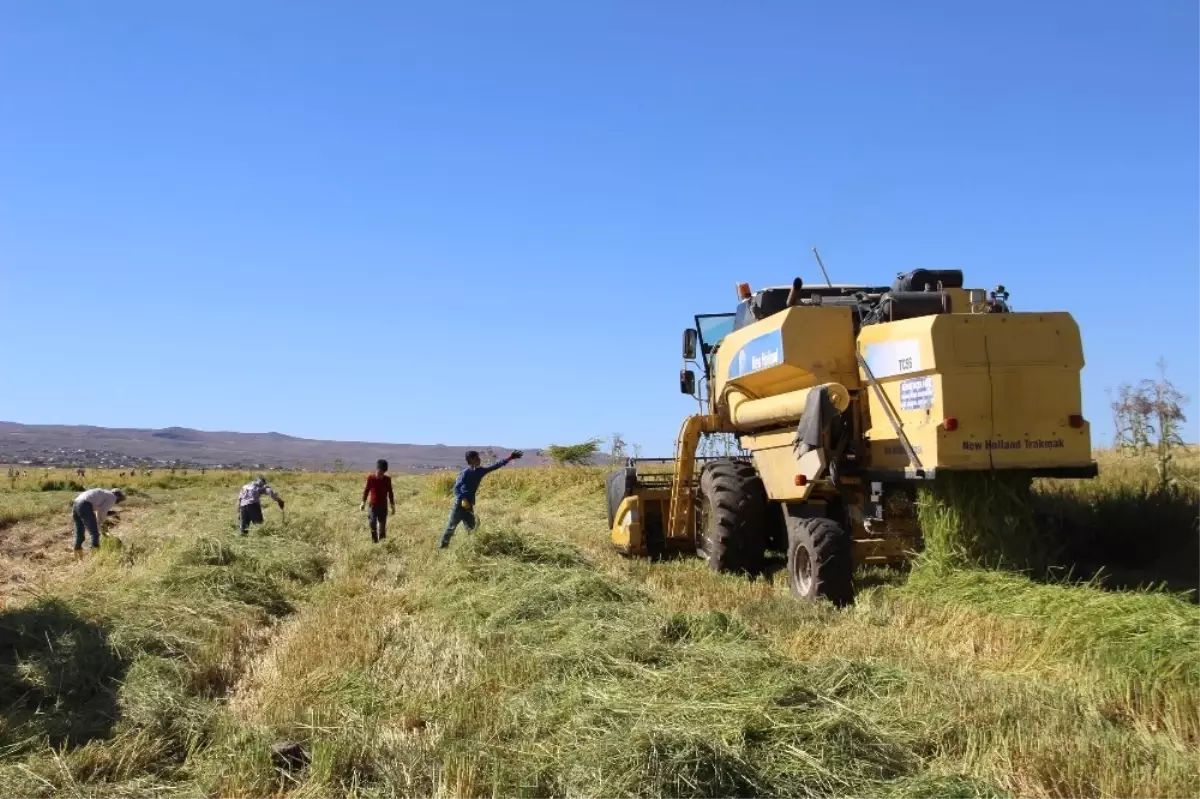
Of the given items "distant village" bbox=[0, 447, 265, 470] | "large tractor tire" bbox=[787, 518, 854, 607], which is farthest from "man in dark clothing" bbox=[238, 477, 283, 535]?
"distant village" bbox=[0, 447, 265, 470]

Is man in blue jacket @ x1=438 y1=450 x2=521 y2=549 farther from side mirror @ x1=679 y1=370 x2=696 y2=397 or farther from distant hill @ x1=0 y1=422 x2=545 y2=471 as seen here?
distant hill @ x1=0 y1=422 x2=545 y2=471

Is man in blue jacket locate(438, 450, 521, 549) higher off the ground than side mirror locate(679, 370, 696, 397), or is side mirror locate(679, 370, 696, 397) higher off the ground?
side mirror locate(679, 370, 696, 397)

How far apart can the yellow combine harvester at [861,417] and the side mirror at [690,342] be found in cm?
87

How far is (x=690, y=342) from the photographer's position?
40.3 ft

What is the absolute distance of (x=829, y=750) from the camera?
A: 4105 mm

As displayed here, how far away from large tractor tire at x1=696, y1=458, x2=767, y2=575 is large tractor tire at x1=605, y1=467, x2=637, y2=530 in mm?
2202

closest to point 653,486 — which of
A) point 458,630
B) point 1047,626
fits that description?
point 458,630

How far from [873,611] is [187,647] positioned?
5.00m

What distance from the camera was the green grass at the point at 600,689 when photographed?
400 centimetres

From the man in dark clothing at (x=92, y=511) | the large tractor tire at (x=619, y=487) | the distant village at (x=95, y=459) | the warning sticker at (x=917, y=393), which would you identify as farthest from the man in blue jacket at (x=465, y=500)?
the distant village at (x=95, y=459)

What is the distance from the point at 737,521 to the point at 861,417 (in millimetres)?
1860

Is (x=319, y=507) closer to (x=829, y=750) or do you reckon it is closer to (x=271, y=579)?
(x=271, y=579)

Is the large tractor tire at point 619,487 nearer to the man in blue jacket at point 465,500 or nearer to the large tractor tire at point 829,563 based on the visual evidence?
the man in blue jacket at point 465,500

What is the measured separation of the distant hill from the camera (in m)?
142
